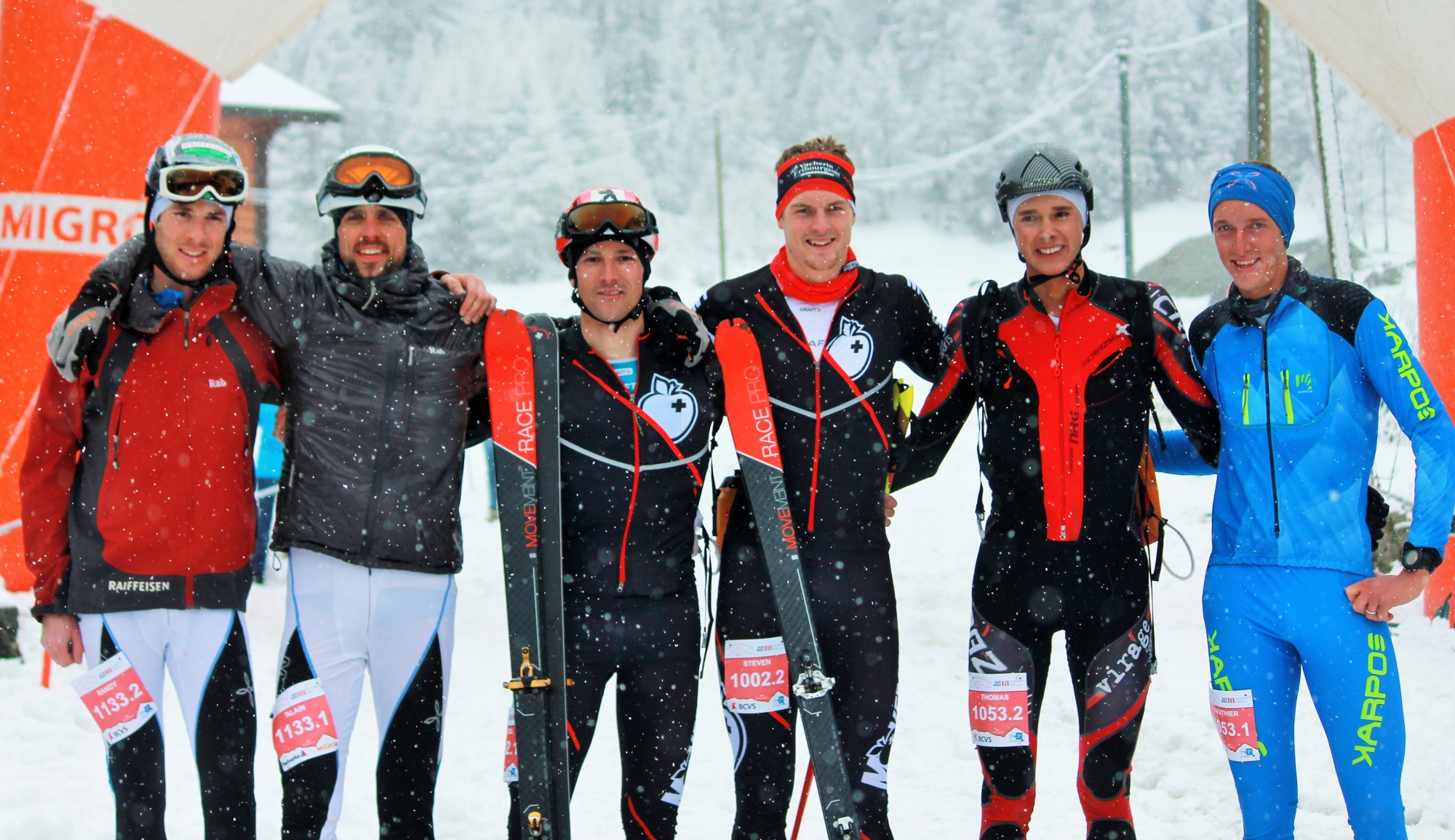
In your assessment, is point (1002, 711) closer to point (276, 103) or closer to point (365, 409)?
point (365, 409)

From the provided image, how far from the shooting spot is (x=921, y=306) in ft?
11.4

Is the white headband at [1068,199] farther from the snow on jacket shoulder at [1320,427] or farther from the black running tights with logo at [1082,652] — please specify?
the black running tights with logo at [1082,652]

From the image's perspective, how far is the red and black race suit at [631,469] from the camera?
121 inches

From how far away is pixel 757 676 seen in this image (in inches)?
123

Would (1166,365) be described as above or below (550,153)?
below

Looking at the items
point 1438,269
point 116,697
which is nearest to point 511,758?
point 116,697

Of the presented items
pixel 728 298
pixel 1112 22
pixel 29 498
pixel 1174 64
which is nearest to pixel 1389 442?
pixel 728 298

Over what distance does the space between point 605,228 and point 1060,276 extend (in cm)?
140

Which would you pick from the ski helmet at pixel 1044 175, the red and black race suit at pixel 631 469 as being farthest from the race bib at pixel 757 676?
the ski helmet at pixel 1044 175

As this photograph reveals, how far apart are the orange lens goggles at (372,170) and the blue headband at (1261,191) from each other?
2367mm

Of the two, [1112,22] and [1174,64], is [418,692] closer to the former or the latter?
[1174,64]

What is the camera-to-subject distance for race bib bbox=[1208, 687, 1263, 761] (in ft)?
9.61

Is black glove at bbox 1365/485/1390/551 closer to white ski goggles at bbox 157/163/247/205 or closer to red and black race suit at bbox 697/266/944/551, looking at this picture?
red and black race suit at bbox 697/266/944/551

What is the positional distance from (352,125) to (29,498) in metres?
48.9
